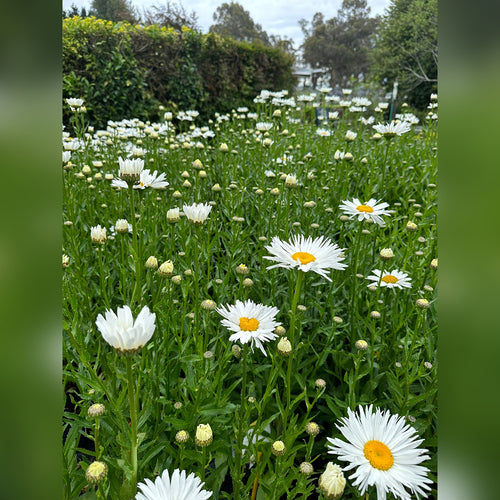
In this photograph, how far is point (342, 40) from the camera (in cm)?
2788

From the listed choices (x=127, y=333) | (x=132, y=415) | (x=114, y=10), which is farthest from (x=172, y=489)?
(x=114, y=10)

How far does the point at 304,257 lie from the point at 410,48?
14.8 metres

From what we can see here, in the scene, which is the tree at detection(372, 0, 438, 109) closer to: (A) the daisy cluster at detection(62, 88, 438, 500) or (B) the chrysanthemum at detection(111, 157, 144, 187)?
(A) the daisy cluster at detection(62, 88, 438, 500)

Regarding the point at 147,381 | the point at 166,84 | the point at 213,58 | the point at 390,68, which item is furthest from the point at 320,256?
the point at 390,68

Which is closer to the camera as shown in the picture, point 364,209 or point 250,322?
point 250,322

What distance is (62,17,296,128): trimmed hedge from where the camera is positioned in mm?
5520

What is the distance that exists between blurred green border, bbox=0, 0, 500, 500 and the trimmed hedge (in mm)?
4700

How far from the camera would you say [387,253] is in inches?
50.9

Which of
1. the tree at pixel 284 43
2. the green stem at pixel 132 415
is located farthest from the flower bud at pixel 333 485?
the tree at pixel 284 43

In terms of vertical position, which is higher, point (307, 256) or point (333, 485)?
point (307, 256)
